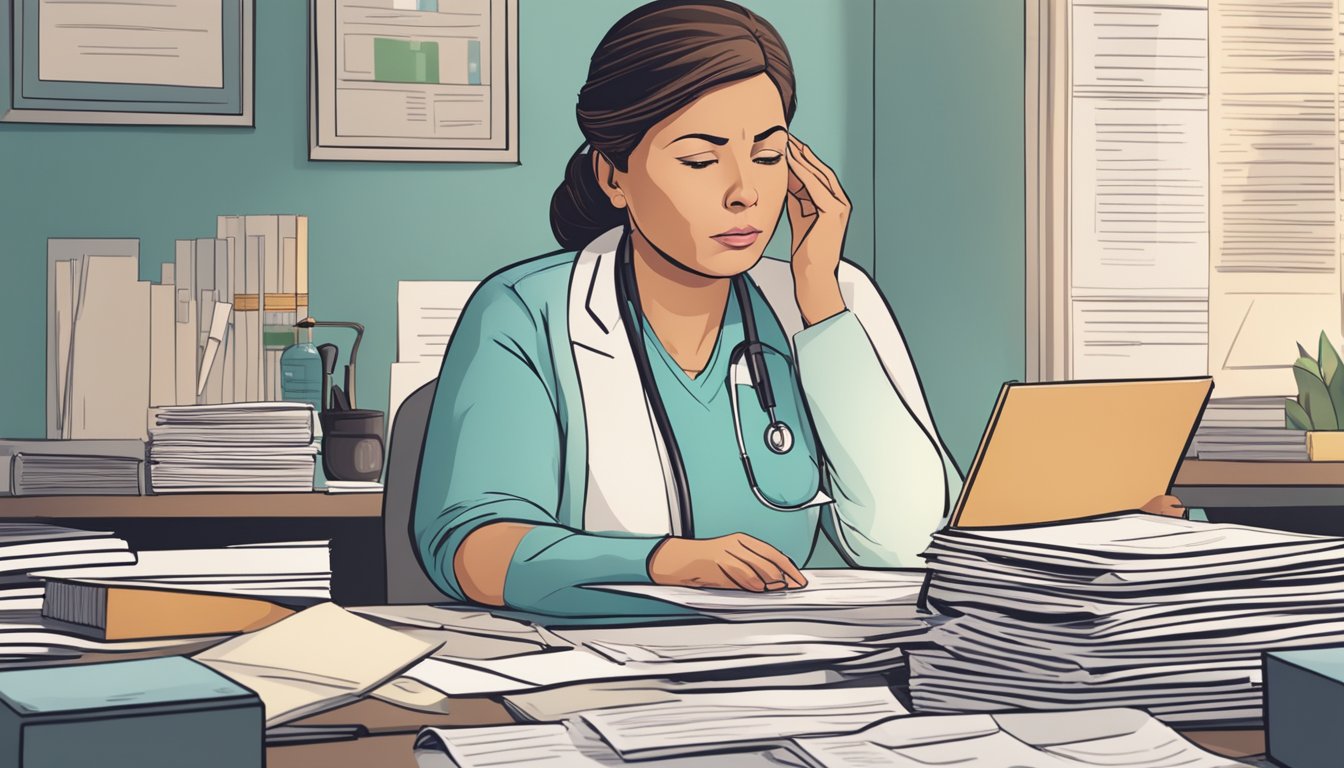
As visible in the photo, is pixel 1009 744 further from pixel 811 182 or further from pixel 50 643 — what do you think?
pixel 811 182

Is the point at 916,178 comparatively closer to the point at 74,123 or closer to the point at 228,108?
the point at 228,108

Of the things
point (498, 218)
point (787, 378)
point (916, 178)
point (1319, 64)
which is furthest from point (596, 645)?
point (1319, 64)

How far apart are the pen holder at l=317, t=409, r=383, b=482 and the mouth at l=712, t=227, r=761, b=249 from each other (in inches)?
45.6

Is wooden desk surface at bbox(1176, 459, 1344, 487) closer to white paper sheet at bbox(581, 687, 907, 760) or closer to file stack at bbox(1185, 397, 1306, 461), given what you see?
file stack at bbox(1185, 397, 1306, 461)

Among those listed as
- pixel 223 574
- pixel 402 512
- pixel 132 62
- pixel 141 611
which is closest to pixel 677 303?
pixel 402 512

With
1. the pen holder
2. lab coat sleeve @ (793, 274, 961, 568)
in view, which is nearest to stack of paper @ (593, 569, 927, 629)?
lab coat sleeve @ (793, 274, 961, 568)

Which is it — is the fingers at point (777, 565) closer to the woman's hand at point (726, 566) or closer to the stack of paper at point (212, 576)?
the woman's hand at point (726, 566)

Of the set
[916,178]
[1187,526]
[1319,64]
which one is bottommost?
[1187,526]

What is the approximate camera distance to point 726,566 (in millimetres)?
1227

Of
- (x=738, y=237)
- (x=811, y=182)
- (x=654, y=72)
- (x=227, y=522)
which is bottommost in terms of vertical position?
(x=227, y=522)

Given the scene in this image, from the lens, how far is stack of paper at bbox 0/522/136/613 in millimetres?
1067

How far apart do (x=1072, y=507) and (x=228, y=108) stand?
2.45 m

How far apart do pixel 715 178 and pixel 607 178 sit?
0.64ft

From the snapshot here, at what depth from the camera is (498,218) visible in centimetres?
298
